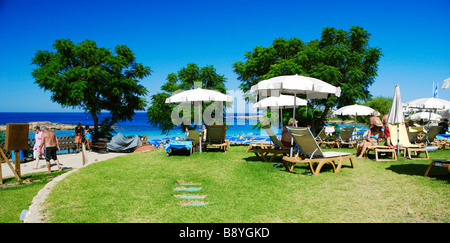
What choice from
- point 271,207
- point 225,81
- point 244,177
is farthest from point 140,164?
point 225,81

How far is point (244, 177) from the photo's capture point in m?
5.87

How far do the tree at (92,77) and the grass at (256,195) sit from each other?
10.1 metres

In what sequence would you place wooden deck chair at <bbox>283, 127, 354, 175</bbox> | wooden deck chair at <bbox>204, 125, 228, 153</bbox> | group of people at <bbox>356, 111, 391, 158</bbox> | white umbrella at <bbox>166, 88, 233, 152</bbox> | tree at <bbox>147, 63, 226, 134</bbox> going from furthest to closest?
tree at <bbox>147, 63, 226, 134</bbox> → wooden deck chair at <bbox>204, 125, 228, 153</bbox> → white umbrella at <bbox>166, 88, 233, 152</bbox> → group of people at <bbox>356, 111, 391, 158</bbox> → wooden deck chair at <bbox>283, 127, 354, 175</bbox>

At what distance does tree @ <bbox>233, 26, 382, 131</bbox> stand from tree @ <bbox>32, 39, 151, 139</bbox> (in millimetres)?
7231

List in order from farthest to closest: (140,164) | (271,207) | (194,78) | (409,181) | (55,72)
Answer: (194,78) < (55,72) < (140,164) < (409,181) < (271,207)

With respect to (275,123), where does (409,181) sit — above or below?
below

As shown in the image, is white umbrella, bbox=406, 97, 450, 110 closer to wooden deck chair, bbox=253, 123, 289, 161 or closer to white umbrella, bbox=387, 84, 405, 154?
white umbrella, bbox=387, 84, 405, 154

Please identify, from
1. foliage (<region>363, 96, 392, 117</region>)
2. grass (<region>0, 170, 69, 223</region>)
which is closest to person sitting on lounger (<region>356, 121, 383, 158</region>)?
grass (<region>0, 170, 69, 223</region>)

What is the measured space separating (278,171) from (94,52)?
46.6 feet

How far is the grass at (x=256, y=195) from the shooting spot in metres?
3.51

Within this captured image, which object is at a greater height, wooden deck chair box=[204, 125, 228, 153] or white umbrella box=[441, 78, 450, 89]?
white umbrella box=[441, 78, 450, 89]

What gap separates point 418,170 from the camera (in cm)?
629

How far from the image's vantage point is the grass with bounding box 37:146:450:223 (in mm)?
3512
